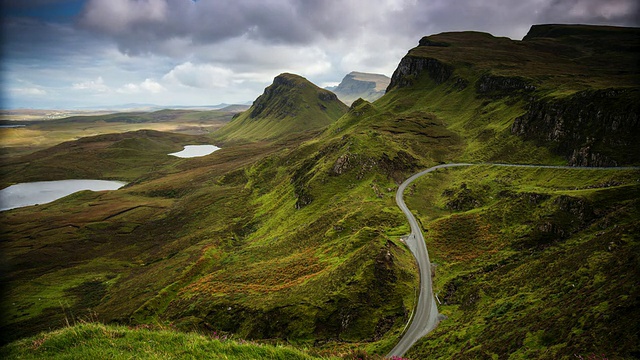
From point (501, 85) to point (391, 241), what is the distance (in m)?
129

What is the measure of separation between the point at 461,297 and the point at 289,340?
81.3ft

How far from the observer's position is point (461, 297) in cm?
4141

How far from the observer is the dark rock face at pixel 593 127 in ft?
237

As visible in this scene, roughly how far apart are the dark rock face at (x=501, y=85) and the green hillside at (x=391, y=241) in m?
0.97

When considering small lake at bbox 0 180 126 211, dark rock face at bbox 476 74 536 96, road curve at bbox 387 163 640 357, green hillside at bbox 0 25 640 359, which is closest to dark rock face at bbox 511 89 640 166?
green hillside at bbox 0 25 640 359

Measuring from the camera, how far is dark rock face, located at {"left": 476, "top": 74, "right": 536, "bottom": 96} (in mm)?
129488

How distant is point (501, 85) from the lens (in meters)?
142

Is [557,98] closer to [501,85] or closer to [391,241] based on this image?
[501,85]

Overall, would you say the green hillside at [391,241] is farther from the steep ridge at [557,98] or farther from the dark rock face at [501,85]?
the dark rock face at [501,85]

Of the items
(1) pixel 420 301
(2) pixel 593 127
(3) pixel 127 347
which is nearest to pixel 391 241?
(1) pixel 420 301

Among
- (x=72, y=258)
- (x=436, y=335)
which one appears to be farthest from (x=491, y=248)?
(x=72, y=258)

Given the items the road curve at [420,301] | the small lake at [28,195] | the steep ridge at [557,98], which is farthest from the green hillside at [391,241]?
the small lake at [28,195]

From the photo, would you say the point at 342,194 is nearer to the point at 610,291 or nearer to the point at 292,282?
the point at 292,282

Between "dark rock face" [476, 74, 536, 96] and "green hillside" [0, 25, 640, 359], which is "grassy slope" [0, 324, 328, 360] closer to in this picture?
"green hillside" [0, 25, 640, 359]
